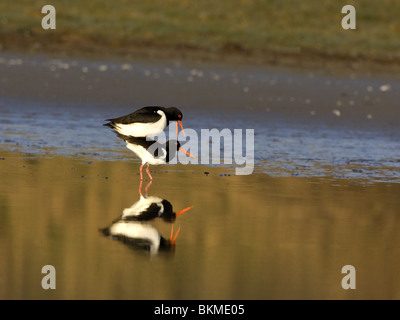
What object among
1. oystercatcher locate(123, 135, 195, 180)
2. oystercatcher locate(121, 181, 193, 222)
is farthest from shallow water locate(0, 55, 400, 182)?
oystercatcher locate(121, 181, 193, 222)

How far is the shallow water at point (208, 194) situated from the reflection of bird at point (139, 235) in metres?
0.04

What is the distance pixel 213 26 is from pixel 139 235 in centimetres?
1746

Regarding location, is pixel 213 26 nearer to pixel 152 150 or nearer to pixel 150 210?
pixel 152 150

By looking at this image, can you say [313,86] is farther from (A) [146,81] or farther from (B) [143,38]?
Result: (B) [143,38]

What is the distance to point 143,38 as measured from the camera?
23.2 m

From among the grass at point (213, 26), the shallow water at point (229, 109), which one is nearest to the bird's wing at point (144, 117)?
the shallow water at point (229, 109)

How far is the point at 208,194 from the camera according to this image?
9.59 meters

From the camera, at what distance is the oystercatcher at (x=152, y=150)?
A: 10531 mm

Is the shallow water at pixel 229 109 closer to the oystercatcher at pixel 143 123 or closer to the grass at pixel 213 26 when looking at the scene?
the oystercatcher at pixel 143 123

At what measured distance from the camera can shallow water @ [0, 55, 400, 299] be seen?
6.67 meters

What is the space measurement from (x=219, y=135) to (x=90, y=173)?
3.79 meters

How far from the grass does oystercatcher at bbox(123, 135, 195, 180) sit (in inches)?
450

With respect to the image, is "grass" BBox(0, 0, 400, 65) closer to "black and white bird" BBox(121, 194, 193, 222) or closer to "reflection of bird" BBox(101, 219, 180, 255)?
"black and white bird" BBox(121, 194, 193, 222)

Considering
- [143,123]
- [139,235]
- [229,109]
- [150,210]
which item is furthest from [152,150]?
[229,109]
